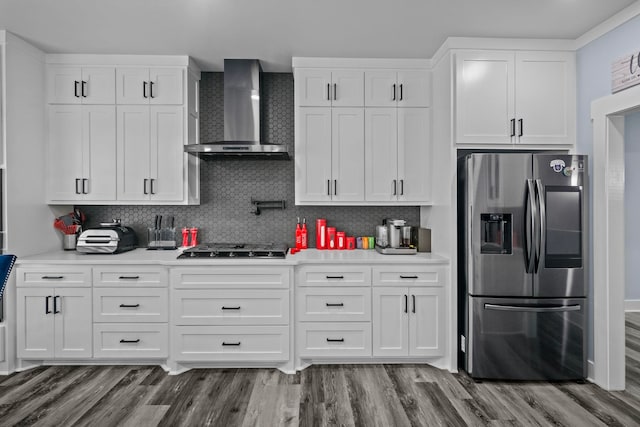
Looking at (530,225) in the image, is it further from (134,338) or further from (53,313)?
(53,313)

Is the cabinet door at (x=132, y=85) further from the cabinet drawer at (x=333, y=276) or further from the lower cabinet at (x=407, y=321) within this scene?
the lower cabinet at (x=407, y=321)

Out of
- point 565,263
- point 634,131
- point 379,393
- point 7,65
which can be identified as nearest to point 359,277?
point 379,393

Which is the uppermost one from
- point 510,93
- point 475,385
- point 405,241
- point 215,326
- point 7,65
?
point 7,65

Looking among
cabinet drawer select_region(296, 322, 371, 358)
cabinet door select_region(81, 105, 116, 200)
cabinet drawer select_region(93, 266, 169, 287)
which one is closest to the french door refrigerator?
cabinet drawer select_region(296, 322, 371, 358)

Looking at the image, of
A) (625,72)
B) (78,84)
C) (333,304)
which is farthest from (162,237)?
(625,72)

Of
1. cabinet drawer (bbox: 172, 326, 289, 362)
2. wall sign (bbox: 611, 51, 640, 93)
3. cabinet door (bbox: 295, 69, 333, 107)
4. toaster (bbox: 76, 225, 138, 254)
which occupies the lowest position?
cabinet drawer (bbox: 172, 326, 289, 362)

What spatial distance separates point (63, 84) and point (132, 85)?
1.95 feet

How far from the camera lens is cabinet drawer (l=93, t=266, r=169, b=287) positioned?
312 cm

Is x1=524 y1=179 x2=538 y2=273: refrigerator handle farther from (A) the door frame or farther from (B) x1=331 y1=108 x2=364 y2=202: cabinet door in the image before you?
(B) x1=331 y1=108 x2=364 y2=202: cabinet door

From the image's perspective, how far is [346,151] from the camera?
3.50 meters

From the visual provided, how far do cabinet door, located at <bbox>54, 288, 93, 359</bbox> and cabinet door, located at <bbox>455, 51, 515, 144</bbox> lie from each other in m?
3.27

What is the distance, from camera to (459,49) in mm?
3104

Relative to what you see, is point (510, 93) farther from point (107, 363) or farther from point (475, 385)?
point (107, 363)

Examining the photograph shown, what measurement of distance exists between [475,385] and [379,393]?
2.45ft
